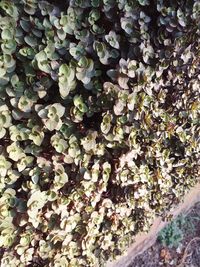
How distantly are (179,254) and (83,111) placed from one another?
2.16 m

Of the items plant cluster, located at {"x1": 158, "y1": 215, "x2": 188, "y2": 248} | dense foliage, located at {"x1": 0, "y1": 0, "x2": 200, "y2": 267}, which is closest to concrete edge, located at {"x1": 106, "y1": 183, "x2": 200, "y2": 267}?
plant cluster, located at {"x1": 158, "y1": 215, "x2": 188, "y2": 248}

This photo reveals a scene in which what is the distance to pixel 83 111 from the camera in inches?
68.4

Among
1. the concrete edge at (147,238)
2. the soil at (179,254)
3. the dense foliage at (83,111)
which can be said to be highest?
the dense foliage at (83,111)

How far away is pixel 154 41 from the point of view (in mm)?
1829

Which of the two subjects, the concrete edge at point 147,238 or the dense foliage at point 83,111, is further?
the concrete edge at point 147,238

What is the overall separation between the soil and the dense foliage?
1168mm

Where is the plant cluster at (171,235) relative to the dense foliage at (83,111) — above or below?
below

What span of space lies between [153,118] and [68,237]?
29.5 inches

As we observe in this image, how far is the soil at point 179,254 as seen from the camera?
329 cm

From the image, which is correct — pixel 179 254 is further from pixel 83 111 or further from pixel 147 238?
pixel 83 111

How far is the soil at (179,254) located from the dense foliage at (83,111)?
1.17m

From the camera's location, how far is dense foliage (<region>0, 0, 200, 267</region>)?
5.31 ft

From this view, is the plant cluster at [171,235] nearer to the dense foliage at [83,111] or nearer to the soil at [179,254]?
the soil at [179,254]

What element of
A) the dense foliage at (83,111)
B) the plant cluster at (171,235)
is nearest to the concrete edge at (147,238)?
the plant cluster at (171,235)
